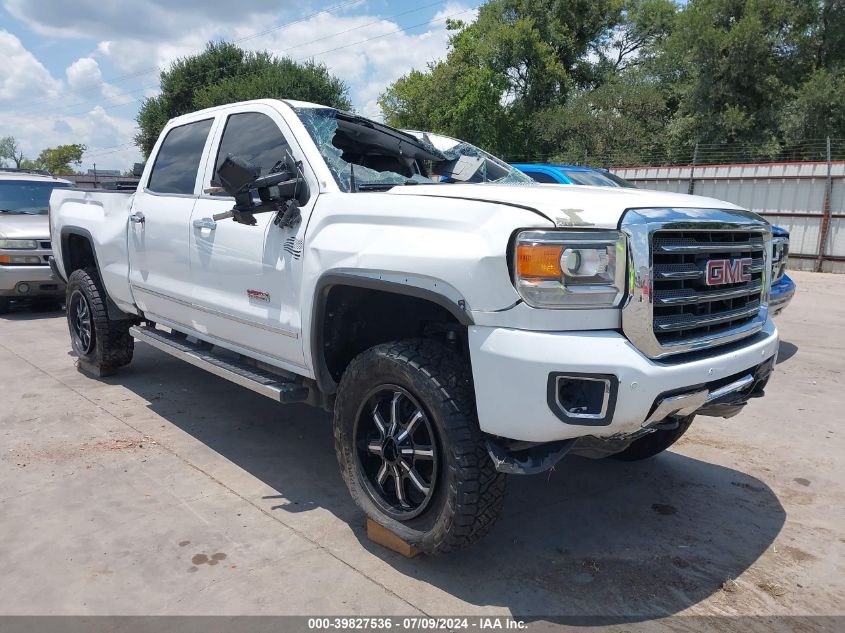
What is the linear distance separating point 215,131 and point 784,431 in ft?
14.6

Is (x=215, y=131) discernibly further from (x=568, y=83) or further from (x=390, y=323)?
(x=568, y=83)

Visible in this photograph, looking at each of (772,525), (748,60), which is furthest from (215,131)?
(748,60)

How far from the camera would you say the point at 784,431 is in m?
5.05

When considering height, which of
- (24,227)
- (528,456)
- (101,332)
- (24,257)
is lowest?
(101,332)

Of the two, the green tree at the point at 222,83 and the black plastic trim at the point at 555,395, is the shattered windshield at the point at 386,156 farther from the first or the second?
the green tree at the point at 222,83

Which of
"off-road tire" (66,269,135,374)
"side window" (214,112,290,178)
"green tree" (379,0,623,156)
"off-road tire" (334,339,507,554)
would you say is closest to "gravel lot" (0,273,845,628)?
"off-road tire" (334,339,507,554)

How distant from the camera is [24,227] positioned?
9289 mm

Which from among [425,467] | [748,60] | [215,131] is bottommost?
[425,467]

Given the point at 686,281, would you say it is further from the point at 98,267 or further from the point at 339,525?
the point at 98,267

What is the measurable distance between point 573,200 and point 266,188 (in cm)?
150

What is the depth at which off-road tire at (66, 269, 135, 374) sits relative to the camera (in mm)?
5984

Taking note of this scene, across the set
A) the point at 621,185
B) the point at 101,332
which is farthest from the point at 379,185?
the point at 621,185

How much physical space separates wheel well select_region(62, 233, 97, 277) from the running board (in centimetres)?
162

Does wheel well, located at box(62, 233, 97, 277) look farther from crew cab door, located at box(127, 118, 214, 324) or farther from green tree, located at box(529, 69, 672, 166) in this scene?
green tree, located at box(529, 69, 672, 166)
